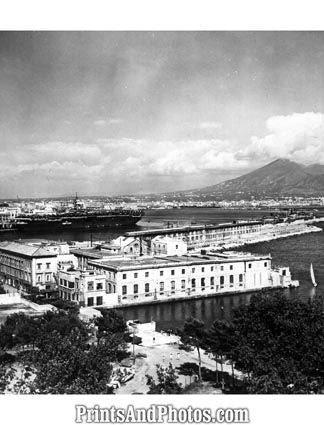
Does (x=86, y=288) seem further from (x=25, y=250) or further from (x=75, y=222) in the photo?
(x=75, y=222)

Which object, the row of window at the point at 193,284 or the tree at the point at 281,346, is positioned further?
the row of window at the point at 193,284

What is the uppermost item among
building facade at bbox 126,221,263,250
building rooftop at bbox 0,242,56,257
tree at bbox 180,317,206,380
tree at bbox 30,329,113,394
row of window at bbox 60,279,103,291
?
building rooftop at bbox 0,242,56,257

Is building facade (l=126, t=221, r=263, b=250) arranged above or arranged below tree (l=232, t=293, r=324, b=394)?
below

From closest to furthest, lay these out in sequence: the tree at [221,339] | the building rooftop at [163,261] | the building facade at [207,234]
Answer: the tree at [221,339]
the building rooftop at [163,261]
the building facade at [207,234]

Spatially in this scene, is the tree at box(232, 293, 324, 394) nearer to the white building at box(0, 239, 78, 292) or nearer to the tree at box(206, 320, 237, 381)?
the tree at box(206, 320, 237, 381)

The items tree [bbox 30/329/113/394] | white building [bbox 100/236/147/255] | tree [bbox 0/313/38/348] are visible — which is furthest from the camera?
white building [bbox 100/236/147/255]

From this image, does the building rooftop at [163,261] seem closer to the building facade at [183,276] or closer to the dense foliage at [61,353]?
the building facade at [183,276]

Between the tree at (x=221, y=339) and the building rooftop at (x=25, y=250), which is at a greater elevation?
the building rooftop at (x=25, y=250)

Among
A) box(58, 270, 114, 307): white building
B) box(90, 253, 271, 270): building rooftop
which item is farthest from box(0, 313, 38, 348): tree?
box(90, 253, 271, 270): building rooftop

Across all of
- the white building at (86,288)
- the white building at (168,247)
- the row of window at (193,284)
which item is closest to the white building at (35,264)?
the white building at (86,288)
